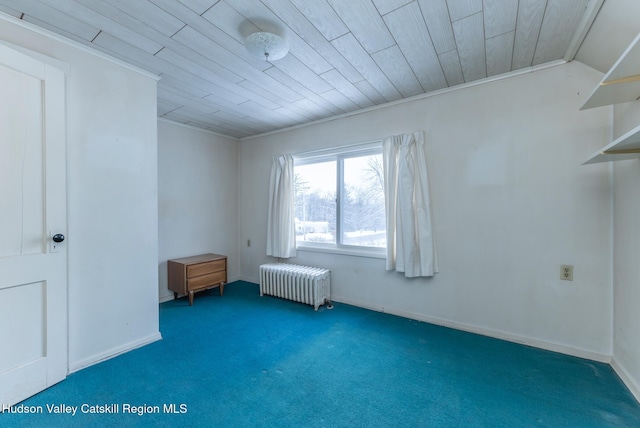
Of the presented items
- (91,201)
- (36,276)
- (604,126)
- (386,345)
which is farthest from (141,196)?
(604,126)

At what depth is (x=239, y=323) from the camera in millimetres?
2848

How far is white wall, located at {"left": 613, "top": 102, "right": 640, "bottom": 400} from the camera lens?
174 cm

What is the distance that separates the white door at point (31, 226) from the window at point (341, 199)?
255 cm

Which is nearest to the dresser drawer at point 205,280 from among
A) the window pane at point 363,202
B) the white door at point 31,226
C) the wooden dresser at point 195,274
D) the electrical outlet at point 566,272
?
the wooden dresser at point 195,274

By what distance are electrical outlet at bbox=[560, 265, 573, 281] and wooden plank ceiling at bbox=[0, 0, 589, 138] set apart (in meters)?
1.68

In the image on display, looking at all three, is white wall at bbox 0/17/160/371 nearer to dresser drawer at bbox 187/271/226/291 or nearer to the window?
dresser drawer at bbox 187/271/226/291

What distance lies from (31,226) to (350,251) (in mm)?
2820

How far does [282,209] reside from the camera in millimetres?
3887

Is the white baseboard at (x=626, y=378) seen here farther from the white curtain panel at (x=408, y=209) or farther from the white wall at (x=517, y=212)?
the white curtain panel at (x=408, y=209)

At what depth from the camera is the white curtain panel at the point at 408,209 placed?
9.13ft

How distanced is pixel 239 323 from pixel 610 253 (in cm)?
327

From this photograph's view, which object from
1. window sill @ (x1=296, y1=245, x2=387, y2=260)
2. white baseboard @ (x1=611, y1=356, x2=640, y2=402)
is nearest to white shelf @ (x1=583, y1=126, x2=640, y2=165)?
white baseboard @ (x1=611, y1=356, x2=640, y2=402)

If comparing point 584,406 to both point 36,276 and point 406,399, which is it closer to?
point 406,399

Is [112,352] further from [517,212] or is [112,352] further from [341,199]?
[517,212]
